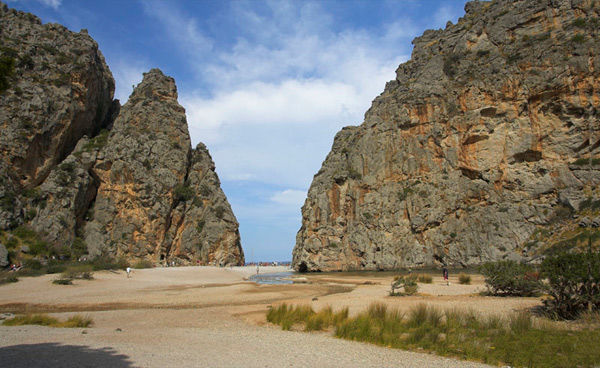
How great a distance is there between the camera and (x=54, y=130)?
2163 inches

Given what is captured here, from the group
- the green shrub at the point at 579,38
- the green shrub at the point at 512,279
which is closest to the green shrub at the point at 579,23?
the green shrub at the point at 579,38

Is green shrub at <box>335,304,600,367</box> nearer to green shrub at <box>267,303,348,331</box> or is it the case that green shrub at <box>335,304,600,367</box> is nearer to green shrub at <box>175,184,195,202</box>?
green shrub at <box>267,303,348,331</box>

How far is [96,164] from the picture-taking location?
208 feet

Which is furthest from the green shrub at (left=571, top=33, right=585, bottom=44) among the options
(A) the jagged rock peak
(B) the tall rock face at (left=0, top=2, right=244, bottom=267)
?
(A) the jagged rock peak

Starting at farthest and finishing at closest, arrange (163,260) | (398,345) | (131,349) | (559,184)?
1. (163,260)
2. (559,184)
3. (398,345)
4. (131,349)

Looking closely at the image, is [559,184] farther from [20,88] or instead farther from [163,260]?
[20,88]

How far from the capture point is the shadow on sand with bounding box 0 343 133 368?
623 centimetres

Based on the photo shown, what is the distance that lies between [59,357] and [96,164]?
214 feet

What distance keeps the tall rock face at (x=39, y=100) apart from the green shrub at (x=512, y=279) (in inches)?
2018

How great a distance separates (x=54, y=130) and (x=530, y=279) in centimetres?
6342

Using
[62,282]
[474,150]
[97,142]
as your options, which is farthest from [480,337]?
[97,142]

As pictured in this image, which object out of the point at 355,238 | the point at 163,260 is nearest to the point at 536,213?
the point at 355,238

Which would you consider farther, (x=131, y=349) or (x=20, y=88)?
(x=20, y=88)

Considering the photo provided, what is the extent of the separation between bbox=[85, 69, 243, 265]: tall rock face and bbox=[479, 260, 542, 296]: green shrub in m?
54.2
